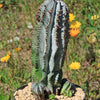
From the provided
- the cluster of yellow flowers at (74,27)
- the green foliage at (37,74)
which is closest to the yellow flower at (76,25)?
the cluster of yellow flowers at (74,27)

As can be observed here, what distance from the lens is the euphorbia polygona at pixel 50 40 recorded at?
1.45 metres

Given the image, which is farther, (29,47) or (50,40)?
(29,47)

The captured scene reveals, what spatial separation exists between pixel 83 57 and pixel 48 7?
A: 5.17 ft

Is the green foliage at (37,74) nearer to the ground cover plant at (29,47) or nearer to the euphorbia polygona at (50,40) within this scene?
the euphorbia polygona at (50,40)

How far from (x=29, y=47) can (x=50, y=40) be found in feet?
6.63

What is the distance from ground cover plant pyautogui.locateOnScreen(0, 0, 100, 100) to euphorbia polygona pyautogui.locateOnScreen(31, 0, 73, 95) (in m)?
0.66

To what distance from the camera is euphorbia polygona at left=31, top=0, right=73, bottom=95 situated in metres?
1.45

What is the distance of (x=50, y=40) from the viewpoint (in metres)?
1.50

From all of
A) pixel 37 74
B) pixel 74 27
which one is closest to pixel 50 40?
pixel 37 74

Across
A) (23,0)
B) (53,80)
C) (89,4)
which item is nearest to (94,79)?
(53,80)

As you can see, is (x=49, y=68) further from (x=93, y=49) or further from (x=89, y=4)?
(x=89, y=4)

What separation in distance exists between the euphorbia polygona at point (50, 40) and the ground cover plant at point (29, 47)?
0.66 meters

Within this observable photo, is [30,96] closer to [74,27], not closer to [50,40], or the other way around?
[50,40]

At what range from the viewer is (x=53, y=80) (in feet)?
5.40
